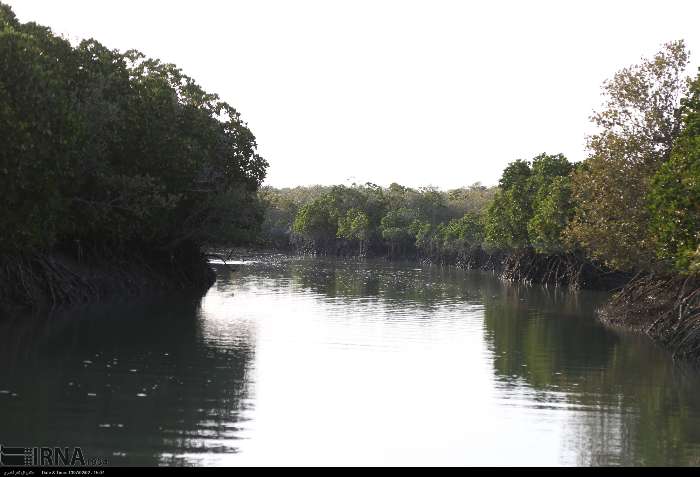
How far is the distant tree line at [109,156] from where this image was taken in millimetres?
29219

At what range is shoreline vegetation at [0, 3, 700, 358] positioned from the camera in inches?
1151

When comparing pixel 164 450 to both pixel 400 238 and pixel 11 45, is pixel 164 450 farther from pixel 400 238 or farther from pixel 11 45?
pixel 400 238

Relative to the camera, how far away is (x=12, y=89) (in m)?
28.8

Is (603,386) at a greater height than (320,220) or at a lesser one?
lesser

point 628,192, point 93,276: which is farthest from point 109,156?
point 628,192

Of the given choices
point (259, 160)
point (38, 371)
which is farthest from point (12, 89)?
point (259, 160)

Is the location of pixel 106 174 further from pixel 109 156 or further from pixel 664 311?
pixel 664 311

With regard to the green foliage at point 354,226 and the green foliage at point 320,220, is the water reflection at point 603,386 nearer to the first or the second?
the green foliage at point 354,226

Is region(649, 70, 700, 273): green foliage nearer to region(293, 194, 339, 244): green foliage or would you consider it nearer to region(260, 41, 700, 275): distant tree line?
region(260, 41, 700, 275): distant tree line

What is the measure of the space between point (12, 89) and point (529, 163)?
5691 cm

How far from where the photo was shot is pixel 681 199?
2880 centimetres

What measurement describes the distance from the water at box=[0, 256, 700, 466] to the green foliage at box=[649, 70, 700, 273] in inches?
133

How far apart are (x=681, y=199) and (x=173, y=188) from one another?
24.6 metres

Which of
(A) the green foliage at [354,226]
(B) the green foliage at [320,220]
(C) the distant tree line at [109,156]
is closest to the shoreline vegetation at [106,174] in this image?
(C) the distant tree line at [109,156]
